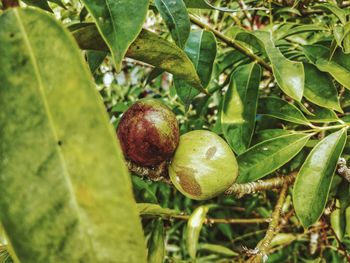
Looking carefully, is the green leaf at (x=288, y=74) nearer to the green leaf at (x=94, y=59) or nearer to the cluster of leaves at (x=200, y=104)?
the cluster of leaves at (x=200, y=104)

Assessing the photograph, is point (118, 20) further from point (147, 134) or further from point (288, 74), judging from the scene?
point (288, 74)

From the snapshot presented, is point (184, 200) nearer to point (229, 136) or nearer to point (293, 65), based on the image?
point (229, 136)

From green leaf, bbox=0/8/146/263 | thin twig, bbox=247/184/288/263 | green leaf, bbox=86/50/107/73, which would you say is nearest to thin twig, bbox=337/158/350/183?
thin twig, bbox=247/184/288/263

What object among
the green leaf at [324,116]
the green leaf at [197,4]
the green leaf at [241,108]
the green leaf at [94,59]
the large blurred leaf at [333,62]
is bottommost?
the green leaf at [324,116]

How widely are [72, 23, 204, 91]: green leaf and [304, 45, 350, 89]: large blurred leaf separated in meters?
0.50

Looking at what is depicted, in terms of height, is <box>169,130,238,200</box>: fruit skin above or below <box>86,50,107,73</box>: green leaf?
below

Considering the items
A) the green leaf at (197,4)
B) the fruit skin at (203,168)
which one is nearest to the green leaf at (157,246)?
the fruit skin at (203,168)

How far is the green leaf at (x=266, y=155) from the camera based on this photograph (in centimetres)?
109

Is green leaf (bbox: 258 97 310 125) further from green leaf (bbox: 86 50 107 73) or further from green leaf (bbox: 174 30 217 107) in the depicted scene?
green leaf (bbox: 86 50 107 73)

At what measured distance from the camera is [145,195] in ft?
4.67

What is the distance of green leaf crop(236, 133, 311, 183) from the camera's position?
3.59 ft

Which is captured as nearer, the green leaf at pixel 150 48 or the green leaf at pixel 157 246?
the green leaf at pixel 150 48

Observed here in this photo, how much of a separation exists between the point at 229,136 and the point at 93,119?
0.78m

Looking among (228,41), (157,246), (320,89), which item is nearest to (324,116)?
(320,89)
